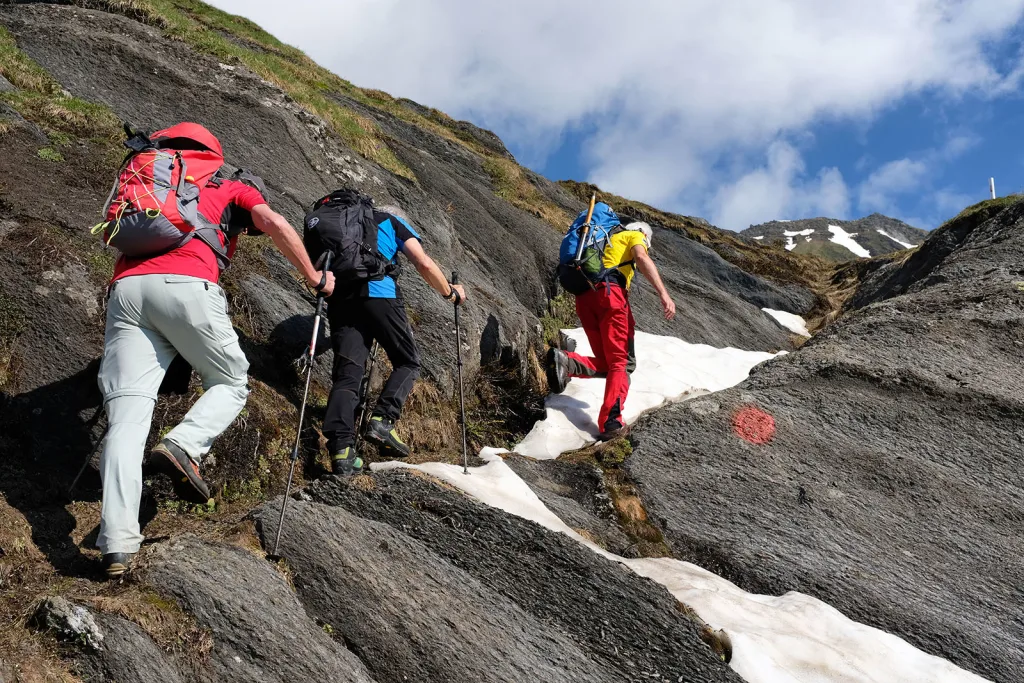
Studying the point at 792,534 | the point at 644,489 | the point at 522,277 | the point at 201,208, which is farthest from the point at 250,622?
the point at 522,277

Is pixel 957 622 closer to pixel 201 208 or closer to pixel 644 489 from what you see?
pixel 644 489

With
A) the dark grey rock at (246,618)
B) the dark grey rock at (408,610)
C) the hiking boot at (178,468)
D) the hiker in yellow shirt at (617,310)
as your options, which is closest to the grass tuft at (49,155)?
the hiking boot at (178,468)

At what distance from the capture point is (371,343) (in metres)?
8.52

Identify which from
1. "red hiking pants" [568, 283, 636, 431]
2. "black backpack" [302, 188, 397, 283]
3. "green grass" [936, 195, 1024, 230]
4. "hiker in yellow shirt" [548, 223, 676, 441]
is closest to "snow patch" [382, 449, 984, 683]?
"black backpack" [302, 188, 397, 283]

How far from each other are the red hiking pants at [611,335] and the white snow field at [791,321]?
13598mm

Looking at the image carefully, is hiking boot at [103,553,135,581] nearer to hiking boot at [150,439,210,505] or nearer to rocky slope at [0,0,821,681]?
rocky slope at [0,0,821,681]

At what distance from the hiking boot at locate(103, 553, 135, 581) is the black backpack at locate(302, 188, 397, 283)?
147 inches

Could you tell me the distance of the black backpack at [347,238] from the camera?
8.15 meters

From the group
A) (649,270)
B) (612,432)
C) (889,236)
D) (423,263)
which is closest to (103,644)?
(423,263)

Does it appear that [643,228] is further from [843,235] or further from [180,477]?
[843,235]

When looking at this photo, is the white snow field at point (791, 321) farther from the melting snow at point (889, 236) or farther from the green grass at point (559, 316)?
the melting snow at point (889, 236)

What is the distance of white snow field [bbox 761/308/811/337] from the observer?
23.9m

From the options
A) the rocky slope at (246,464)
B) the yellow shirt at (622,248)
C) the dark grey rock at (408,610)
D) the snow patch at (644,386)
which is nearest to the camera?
the rocky slope at (246,464)

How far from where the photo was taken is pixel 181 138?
21.5 ft
